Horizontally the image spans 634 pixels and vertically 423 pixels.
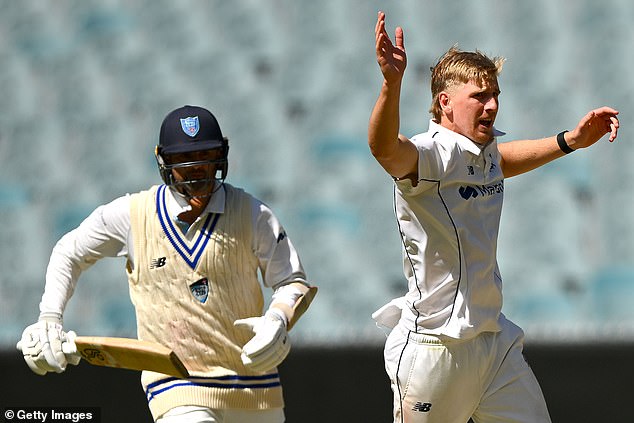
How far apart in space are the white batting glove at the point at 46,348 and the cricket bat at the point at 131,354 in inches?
0.9

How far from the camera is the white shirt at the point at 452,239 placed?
353 cm

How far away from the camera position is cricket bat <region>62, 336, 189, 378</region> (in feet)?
11.6

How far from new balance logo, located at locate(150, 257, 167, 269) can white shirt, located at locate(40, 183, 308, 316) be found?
0.28 feet

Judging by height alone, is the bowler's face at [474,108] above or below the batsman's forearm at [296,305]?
above

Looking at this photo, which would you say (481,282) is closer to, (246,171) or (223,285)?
(223,285)

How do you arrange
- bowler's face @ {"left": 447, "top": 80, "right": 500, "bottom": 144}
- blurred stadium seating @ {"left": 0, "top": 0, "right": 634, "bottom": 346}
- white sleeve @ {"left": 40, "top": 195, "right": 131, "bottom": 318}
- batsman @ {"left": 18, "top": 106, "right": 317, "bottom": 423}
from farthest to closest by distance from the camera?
blurred stadium seating @ {"left": 0, "top": 0, "right": 634, "bottom": 346} → white sleeve @ {"left": 40, "top": 195, "right": 131, "bottom": 318} → batsman @ {"left": 18, "top": 106, "right": 317, "bottom": 423} → bowler's face @ {"left": 447, "top": 80, "right": 500, "bottom": 144}

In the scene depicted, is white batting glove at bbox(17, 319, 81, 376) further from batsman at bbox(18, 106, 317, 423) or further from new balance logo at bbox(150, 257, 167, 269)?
new balance logo at bbox(150, 257, 167, 269)

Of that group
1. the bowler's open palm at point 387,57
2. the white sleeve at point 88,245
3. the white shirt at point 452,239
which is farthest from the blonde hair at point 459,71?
the white sleeve at point 88,245

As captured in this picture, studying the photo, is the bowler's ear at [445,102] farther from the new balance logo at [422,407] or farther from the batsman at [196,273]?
the new balance logo at [422,407]

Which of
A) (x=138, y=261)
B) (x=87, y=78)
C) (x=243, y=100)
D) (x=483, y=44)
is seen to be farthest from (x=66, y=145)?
(x=138, y=261)

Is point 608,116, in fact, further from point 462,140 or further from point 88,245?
point 88,245

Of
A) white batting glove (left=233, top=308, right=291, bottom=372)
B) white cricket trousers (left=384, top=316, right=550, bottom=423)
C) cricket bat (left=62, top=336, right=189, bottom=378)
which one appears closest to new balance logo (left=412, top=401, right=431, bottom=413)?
white cricket trousers (left=384, top=316, right=550, bottom=423)

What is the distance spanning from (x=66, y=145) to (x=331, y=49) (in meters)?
1.35

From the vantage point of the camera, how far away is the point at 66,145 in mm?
6117
